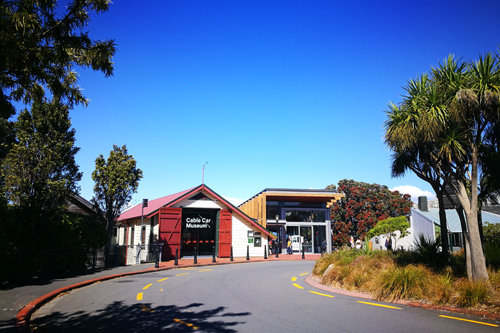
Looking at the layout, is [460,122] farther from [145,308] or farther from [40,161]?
[40,161]

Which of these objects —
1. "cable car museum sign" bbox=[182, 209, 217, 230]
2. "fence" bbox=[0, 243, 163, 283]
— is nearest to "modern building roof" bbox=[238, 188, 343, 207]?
"cable car museum sign" bbox=[182, 209, 217, 230]

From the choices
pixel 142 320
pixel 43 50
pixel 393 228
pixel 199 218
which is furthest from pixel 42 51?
pixel 393 228

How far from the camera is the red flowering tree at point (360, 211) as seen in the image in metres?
39.2

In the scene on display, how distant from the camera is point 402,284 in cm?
972

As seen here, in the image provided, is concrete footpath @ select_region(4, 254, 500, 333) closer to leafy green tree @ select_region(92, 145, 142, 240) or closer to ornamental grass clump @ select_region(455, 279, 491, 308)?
ornamental grass clump @ select_region(455, 279, 491, 308)

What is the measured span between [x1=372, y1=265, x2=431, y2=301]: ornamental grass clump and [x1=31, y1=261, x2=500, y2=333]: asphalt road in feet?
1.81

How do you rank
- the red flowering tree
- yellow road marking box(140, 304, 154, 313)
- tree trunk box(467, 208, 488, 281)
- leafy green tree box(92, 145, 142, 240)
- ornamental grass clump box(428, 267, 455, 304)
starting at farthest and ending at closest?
the red flowering tree, leafy green tree box(92, 145, 142, 240), tree trunk box(467, 208, 488, 281), ornamental grass clump box(428, 267, 455, 304), yellow road marking box(140, 304, 154, 313)

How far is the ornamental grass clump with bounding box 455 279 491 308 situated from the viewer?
27.3 feet

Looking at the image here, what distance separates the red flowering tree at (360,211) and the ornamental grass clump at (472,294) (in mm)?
30543

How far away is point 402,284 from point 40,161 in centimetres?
1405

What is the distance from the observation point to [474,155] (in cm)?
1004

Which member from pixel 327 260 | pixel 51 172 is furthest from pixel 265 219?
pixel 51 172

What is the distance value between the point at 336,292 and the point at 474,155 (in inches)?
228

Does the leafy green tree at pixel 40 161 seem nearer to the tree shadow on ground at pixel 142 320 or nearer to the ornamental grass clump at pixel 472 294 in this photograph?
the tree shadow on ground at pixel 142 320
